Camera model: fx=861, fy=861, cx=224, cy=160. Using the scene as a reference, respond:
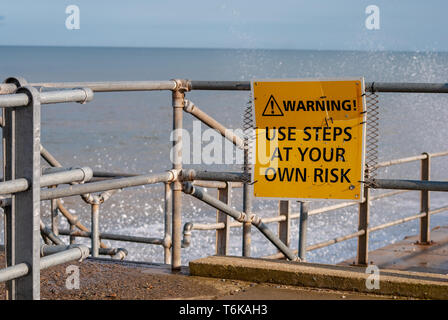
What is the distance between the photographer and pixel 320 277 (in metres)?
4.24

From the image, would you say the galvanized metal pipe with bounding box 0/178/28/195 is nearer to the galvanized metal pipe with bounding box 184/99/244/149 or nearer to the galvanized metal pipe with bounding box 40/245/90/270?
the galvanized metal pipe with bounding box 40/245/90/270

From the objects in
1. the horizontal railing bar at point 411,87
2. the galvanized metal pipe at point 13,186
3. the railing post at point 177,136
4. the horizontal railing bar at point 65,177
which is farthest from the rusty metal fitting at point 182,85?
the galvanized metal pipe at point 13,186

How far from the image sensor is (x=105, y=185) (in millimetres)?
4000

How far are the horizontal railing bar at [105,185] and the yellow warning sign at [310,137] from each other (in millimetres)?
501

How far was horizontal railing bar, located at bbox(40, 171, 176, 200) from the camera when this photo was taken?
11.3 feet

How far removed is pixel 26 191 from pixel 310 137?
1933 mm

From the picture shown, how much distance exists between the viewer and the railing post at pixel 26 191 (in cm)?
274

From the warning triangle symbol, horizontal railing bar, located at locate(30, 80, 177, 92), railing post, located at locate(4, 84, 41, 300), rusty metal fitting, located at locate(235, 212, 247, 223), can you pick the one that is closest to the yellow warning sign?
the warning triangle symbol

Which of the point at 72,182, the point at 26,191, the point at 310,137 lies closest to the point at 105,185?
the point at 72,182

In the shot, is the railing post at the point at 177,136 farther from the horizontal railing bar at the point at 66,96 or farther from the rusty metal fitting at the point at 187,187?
the horizontal railing bar at the point at 66,96

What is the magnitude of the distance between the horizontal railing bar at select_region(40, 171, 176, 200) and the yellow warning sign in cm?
50
